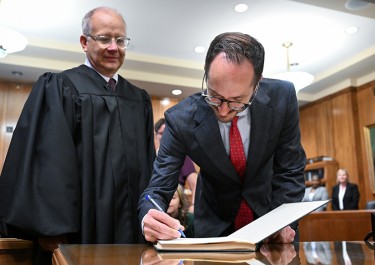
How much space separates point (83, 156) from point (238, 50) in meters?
0.76

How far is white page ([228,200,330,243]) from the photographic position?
3.22ft

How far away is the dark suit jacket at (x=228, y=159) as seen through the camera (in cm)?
141

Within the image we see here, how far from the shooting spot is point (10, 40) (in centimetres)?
471

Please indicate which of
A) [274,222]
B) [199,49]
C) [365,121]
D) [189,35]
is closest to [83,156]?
[274,222]

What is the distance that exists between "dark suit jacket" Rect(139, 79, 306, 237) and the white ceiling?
11.4 feet

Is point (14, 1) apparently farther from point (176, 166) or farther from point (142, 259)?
point (142, 259)

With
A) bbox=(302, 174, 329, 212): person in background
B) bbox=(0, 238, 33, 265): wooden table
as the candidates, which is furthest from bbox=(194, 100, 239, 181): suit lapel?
bbox=(302, 174, 329, 212): person in background

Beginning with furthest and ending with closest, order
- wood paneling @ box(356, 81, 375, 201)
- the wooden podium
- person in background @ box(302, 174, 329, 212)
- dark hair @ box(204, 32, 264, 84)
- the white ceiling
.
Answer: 1. the wooden podium
2. wood paneling @ box(356, 81, 375, 201)
3. person in background @ box(302, 174, 329, 212)
4. the white ceiling
5. dark hair @ box(204, 32, 264, 84)

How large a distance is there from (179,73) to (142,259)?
7014 mm

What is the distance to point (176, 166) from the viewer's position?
55.4 inches

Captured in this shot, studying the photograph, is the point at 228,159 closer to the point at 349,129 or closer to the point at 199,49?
the point at 199,49

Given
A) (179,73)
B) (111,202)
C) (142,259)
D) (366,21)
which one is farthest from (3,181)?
(179,73)

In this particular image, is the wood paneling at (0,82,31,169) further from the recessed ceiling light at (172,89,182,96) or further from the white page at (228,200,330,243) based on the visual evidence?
the white page at (228,200,330,243)

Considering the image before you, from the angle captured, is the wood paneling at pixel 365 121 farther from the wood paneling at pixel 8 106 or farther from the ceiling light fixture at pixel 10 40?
the wood paneling at pixel 8 106
